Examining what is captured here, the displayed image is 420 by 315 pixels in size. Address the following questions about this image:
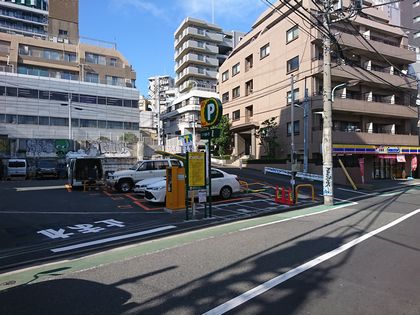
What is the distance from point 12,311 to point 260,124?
35295mm

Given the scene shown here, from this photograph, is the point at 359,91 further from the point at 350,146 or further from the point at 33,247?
the point at 33,247

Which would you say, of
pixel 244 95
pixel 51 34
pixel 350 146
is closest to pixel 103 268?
pixel 350 146

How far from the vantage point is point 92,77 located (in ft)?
181

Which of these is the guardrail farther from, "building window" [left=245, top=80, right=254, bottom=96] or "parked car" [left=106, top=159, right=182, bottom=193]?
"building window" [left=245, top=80, right=254, bottom=96]

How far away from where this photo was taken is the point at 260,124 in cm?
3816

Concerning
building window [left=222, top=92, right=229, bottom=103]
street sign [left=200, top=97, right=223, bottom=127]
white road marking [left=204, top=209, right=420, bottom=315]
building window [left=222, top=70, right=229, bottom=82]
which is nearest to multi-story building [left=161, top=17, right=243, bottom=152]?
building window [left=222, top=70, right=229, bottom=82]

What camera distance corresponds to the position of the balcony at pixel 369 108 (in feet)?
102

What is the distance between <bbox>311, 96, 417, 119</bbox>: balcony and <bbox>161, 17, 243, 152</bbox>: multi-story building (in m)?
32.3

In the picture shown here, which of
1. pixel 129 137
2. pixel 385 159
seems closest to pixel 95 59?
pixel 129 137

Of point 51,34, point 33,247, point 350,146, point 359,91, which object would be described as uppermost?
point 51,34

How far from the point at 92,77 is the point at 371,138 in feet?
140

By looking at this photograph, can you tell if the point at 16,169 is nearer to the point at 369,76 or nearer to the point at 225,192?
the point at 225,192

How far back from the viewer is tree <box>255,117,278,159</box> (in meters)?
34.5

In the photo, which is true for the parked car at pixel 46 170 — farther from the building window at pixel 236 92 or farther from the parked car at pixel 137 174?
the building window at pixel 236 92
